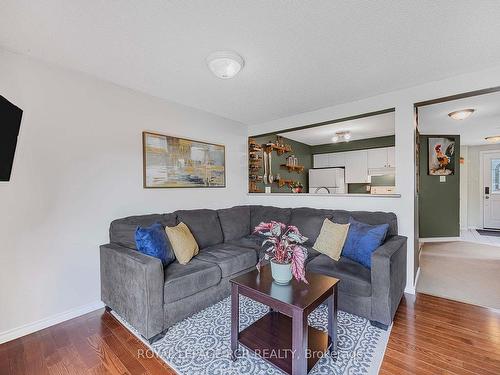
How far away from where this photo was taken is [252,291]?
1.58 metres

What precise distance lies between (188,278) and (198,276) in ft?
0.35

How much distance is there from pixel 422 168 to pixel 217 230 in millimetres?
4668

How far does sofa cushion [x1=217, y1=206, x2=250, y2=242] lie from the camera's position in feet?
10.9

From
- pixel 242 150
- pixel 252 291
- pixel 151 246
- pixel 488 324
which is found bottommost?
pixel 488 324

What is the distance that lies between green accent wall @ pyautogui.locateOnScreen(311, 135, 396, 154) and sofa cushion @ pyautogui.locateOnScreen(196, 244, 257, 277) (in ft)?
13.5

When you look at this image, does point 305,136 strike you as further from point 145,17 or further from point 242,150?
point 145,17

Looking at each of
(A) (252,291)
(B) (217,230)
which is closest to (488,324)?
(A) (252,291)

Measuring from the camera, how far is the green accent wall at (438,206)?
5.15 metres

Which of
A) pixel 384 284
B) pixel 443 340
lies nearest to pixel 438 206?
pixel 443 340

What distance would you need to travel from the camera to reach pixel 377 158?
5.39 metres

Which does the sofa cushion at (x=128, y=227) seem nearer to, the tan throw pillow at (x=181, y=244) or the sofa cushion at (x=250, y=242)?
the tan throw pillow at (x=181, y=244)

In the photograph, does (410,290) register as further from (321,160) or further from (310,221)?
(321,160)

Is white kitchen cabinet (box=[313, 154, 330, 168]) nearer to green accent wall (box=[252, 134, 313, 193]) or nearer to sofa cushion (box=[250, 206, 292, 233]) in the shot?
green accent wall (box=[252, 134, 313, 193])

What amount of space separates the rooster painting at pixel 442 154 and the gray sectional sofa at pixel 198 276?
3494mm
